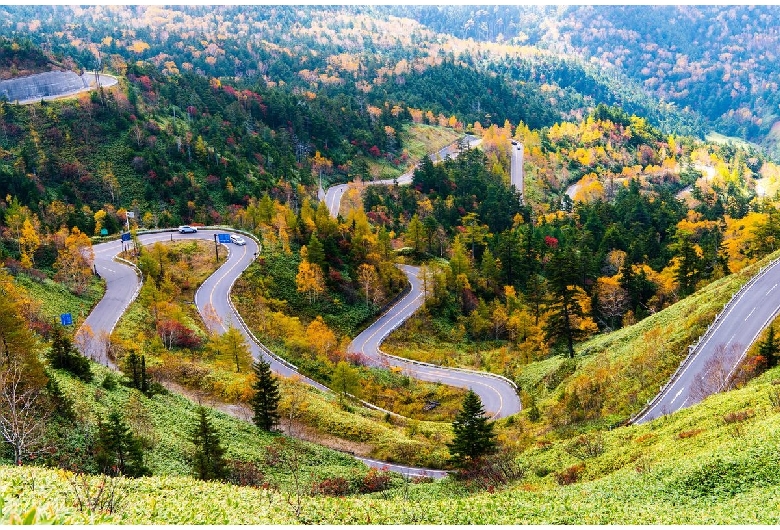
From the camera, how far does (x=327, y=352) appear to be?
7488 cm

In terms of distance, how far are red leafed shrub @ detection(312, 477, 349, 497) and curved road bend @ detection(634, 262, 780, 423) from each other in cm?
2312

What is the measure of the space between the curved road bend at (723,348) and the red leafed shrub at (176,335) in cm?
4560

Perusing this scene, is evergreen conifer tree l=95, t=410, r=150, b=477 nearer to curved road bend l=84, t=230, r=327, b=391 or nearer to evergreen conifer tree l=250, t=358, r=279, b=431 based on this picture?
evergreen conifer tree l=250, t=358, r=279, b=431

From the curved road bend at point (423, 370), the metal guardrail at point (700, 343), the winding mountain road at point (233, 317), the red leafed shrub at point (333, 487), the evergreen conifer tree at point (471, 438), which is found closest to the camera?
the red leafed shrub at point (333, 487)

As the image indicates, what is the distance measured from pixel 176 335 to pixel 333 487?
36036 millimetres

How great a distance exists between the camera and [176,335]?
69.3 m

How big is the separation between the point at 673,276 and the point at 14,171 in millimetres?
109156

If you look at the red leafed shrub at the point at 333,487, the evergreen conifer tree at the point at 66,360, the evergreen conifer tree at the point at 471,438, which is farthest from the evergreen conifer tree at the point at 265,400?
the evergreen conifer tree at the point at 471,438

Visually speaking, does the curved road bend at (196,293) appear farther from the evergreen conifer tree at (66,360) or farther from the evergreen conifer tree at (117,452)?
the evergreen conifer tree at (117,452)

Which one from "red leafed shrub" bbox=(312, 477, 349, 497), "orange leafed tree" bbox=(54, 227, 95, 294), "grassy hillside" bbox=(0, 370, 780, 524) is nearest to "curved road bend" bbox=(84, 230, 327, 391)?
"orange leafed tree" bbox=(54, 227, 95, 294)

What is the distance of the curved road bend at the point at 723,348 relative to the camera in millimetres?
49938

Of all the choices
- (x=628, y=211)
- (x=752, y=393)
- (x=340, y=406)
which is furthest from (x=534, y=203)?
(x=752, y=393)

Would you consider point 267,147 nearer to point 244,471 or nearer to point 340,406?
point 340,406

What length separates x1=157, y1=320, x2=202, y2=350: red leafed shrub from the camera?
68.9 metres
